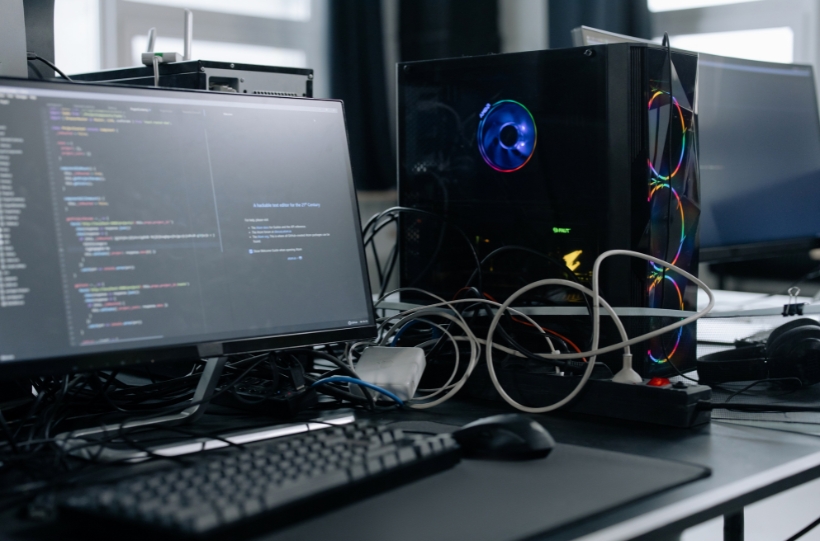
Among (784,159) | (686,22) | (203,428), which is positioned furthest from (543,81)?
(686,22)

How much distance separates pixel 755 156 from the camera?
154 centimetres

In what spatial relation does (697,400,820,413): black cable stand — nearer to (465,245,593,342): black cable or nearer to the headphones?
the headphones

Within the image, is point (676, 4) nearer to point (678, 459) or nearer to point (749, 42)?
point (749, 42)

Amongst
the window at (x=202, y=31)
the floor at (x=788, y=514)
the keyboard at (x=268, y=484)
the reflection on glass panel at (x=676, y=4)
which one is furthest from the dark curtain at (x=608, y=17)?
the keyboard at (x=268, y=484)

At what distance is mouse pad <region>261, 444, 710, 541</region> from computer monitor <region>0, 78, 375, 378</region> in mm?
271

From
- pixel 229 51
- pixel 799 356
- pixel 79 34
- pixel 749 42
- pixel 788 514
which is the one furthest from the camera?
pixel 229 51

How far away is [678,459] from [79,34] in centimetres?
205

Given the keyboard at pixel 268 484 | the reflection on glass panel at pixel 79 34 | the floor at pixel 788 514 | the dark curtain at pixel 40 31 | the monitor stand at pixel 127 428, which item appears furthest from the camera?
the reflection on glass panel at pixel 79 34

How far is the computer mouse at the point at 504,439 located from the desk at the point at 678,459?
8 cm

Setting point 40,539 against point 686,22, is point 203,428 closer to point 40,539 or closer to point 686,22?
point 40,539

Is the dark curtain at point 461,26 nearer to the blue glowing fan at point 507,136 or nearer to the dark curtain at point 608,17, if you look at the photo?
the dark curtain at point 608,17

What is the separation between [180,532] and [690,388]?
1.85 ft

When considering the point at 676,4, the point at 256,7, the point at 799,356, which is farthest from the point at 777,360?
the point at 256,7

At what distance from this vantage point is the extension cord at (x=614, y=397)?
2.82 ft
